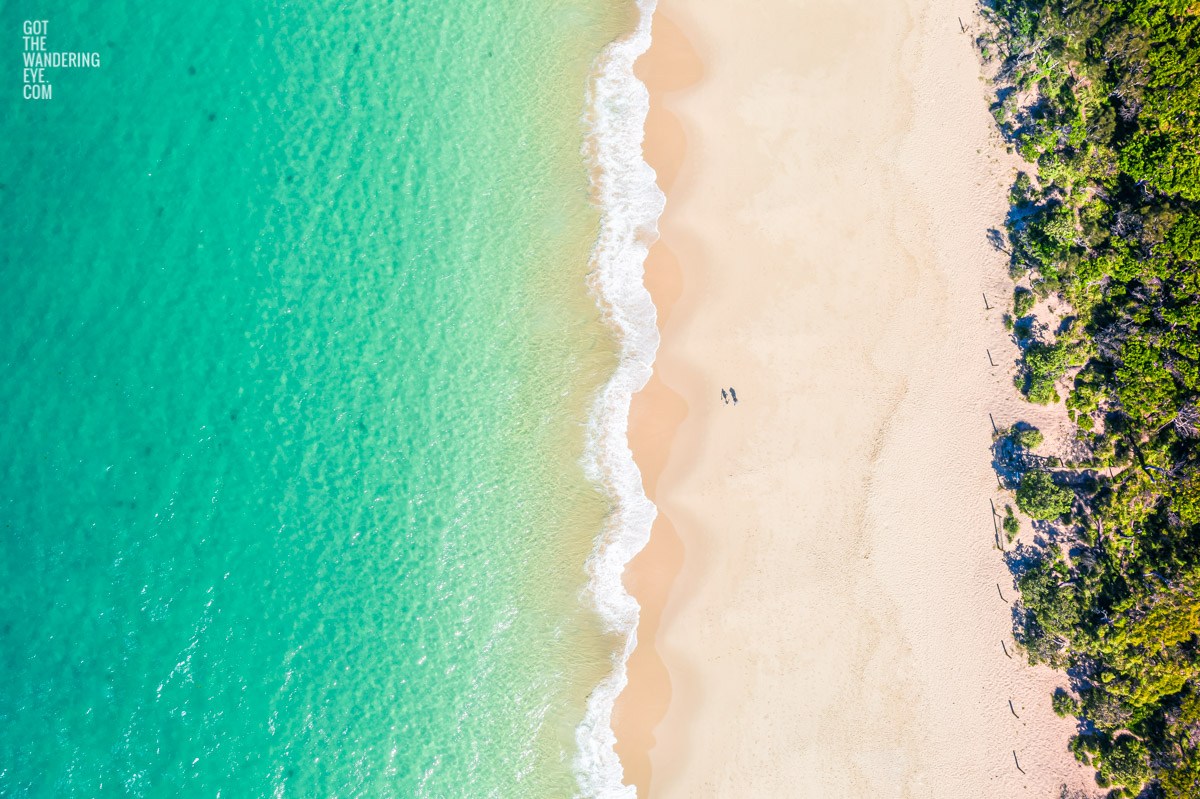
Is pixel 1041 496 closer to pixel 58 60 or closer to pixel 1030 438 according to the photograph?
pixel 1030 438

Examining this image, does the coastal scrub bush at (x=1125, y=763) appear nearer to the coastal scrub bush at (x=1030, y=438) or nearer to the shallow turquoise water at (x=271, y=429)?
the coastal scrub bush at (x=1030, y=438)

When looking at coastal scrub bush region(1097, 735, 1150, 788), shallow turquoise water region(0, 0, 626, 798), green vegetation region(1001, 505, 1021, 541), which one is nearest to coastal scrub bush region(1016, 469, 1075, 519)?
green vegetation region(1001, 505, 1021, 541)

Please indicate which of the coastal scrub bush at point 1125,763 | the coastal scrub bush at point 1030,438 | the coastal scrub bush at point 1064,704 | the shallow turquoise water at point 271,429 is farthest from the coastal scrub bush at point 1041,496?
the shallow turquoise water at point 271,429

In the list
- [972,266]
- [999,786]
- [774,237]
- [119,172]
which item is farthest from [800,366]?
[119,172]

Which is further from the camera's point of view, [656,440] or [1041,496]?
[656,440]

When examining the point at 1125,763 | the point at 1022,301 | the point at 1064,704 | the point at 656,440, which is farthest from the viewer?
the point at 1022,301

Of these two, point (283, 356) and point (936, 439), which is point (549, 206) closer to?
point (283, 356)

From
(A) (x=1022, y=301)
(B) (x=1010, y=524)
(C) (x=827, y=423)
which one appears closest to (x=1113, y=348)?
(A) (x=1022, y=301)
